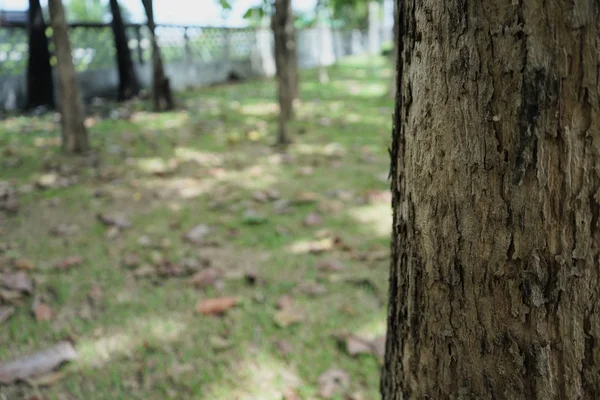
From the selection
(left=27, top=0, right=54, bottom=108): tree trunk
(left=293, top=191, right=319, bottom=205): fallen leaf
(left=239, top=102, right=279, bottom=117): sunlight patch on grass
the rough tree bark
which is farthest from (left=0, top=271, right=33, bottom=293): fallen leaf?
(left=27, top=0, right=54, bottom=108): tree trunk

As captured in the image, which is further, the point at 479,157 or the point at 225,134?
the point at 225,134

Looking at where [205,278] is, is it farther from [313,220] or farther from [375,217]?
[375,217]

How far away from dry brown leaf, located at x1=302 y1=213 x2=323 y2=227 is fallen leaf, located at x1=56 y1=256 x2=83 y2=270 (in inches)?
52.5

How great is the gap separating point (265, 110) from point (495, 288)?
706cm

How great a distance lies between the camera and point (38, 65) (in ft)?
25.5

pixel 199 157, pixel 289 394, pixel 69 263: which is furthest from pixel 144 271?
pixel 199 157

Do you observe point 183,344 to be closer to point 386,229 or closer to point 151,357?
point 151,357

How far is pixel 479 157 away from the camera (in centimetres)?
100

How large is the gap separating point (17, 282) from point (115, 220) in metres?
0.95

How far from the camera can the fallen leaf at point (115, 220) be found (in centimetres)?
356

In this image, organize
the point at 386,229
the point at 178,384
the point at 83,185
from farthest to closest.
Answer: the point at 83,185, the point at 386,229, the point at 178,384

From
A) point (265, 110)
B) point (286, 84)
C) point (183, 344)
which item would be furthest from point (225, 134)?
point (183, 344)

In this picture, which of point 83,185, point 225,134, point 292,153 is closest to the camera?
point 83,185

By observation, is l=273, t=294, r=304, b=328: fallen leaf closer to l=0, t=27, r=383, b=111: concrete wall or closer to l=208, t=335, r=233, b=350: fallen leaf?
l=208, t=335, r=233, b=350: fallen leaf
